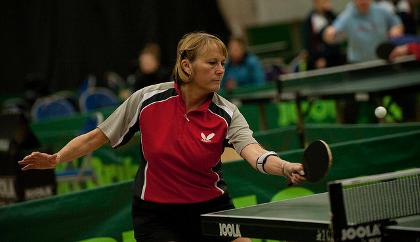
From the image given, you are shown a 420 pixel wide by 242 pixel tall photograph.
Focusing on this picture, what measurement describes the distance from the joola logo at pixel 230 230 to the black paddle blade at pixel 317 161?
1.41ft

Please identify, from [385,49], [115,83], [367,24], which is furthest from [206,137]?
[115,83]

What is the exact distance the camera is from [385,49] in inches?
353

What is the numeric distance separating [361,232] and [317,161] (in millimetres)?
300

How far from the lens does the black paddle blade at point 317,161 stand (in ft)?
11.1

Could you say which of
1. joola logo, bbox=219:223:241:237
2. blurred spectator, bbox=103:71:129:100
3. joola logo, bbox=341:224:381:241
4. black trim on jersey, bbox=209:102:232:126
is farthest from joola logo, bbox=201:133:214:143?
blurred spectator, bbox=103:71:129:100

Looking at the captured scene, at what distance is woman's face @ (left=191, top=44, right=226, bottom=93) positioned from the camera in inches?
160

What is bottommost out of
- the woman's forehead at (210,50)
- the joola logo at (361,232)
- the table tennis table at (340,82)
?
the joola logo at (361,232)

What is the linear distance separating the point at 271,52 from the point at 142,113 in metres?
15.5

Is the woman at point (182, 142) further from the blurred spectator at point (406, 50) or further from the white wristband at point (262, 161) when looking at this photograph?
the blurred spectator at point (406, 50)

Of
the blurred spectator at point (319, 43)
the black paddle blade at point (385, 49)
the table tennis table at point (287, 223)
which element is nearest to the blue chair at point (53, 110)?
the blurred spectator at point (319, 43)

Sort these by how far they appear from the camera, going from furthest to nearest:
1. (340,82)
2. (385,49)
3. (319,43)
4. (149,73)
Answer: (319,43) < (149,73) < (340,82) < (385,49)

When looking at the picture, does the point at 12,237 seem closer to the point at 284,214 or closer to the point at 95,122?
the point at 284,214

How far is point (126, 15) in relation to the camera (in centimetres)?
1955

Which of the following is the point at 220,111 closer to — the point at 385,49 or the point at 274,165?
the point at 274,165
